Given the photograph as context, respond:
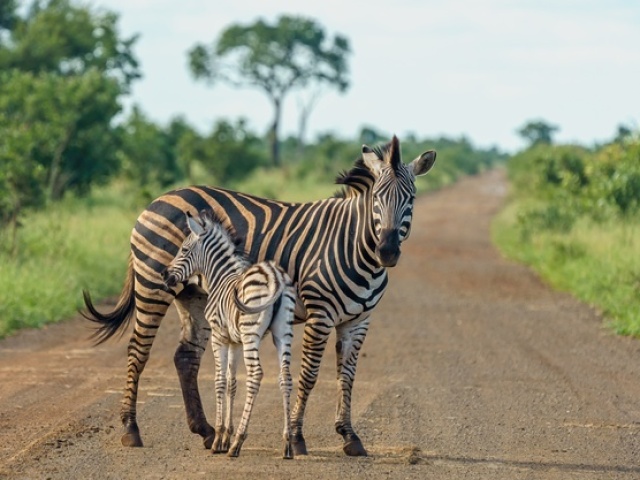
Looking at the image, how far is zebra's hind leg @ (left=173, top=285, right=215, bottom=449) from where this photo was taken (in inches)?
309

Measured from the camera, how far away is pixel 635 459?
7.18 metres

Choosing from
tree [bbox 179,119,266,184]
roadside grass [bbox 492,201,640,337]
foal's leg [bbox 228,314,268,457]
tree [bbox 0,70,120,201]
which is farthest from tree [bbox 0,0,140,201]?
foal's leg [bbox 228,314,268,457]

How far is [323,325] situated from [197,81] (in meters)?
55.8

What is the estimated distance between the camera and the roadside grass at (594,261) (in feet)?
47.1

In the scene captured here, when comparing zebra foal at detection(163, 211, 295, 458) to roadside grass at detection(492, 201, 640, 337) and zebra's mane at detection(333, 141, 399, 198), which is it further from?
roadside grass at detection(492, 201, 640, 337)

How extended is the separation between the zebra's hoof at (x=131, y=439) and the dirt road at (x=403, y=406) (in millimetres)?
78

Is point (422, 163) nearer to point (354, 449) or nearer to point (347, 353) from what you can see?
point (347, 353)

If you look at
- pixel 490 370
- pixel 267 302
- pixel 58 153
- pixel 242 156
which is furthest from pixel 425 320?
pixel 242 156

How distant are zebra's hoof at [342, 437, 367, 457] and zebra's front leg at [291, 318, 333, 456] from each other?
0.84 ft

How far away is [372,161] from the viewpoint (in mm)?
7332

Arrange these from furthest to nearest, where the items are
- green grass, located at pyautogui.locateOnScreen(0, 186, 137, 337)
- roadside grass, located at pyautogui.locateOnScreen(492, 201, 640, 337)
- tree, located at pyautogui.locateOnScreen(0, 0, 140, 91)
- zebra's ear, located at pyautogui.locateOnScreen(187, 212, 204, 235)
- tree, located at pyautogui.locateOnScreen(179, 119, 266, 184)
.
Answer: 1. tree, located at pyautogui.locateOnScreen(179, 119, 266, 184)
2. tree, located at pyautogui.locateOnScreen(0, 0, 140, 91)
3. roadside grass, located at pyautogui.locateOnScreen(492, 201, 640, 337)
4. green grass, located at pyautogui.locateOnScreen(0, 186, 137, 337)
5. zebra's ear, located at pyautogui.locateOnScreen(187, 212, 204, 235)

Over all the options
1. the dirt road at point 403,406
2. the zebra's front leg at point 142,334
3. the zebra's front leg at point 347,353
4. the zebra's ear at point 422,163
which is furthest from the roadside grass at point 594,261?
the zebra's front leg at point 142,334

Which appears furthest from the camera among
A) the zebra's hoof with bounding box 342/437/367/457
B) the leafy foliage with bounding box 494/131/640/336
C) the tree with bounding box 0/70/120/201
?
the tree with bounding box 0/70/120/201

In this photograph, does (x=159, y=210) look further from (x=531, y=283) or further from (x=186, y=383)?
(x=531, y=283)
